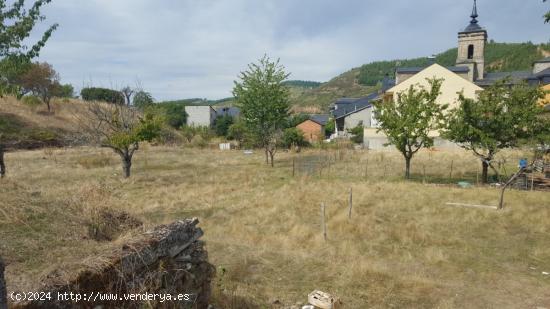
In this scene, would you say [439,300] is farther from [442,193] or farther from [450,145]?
[450,145]

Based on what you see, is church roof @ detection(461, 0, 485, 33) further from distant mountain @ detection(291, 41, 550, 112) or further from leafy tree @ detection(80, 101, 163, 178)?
leafy tree @ detection(80, 101, 163, 178)

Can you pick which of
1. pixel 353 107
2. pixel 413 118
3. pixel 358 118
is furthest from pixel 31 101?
pixel 413 118

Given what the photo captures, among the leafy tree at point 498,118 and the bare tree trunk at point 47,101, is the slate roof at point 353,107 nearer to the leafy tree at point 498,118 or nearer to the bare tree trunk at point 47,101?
the leafy tree at point 498,118

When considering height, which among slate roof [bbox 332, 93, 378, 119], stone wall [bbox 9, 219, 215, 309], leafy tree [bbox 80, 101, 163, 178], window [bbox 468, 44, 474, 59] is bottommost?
stone wall [bbox 9, 219, 215, 309]

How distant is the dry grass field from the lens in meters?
4.70

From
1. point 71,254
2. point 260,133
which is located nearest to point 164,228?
point 71,254

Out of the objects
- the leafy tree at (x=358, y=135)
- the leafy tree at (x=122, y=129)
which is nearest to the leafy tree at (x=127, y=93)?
the leafy tree at (x=122, y=129)

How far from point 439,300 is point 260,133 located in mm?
21491

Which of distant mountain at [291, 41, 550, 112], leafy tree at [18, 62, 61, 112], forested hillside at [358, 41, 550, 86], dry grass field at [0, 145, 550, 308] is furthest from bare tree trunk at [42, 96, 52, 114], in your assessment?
forested hillside at [358, 41, 550, 86]

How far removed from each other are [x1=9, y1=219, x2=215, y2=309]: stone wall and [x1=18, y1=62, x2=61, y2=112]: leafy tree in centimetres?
4604

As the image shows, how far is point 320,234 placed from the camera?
10.2 metres

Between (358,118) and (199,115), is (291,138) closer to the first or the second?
(358,118)

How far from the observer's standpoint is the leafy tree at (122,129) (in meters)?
18.2

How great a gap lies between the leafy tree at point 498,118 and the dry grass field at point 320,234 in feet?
8.56
